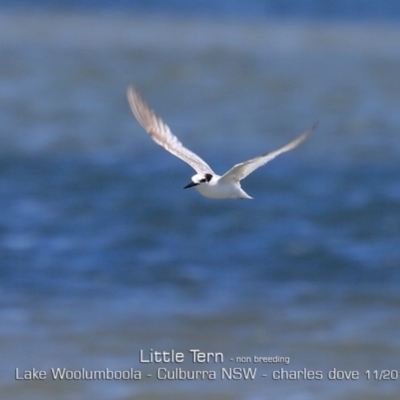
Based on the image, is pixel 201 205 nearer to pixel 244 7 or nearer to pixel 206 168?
pixel 206 168

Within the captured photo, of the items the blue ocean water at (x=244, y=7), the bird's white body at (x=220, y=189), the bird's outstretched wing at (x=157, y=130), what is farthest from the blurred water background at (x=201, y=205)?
the bird's white body at (x=220, y=189)

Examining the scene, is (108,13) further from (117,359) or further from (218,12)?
(117,359)

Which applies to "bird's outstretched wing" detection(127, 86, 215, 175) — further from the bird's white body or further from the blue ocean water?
the blue ocean water

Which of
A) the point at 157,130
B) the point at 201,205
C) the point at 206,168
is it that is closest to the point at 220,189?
the point at 206,168

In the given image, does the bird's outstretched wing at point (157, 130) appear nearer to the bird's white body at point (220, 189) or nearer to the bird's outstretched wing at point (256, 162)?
the bird's white body at point (220, 189)

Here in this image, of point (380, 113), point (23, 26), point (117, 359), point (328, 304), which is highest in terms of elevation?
point (23, 26)

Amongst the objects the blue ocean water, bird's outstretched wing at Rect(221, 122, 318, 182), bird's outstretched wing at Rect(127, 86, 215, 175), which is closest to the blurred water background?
the blue ocean water

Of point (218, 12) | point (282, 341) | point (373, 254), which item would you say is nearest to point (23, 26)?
point (218, 12)

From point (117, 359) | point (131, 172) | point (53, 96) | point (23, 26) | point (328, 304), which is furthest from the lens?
point (23, 26)
